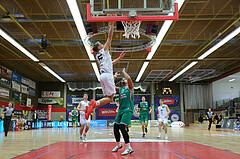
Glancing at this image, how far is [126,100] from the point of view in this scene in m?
5.72

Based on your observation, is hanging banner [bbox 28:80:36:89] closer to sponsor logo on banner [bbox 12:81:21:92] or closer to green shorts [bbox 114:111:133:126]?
sponsor logo on banner [bbox 12:81:21:92]

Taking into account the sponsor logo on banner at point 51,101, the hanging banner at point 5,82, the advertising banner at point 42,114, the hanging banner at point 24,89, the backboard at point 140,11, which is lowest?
the advertising banner at point 42,114

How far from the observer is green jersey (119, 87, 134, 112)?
18.5ft

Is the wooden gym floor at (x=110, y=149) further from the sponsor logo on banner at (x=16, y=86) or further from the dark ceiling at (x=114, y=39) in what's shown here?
the sponsor logo on banner at (x=16, y=86)

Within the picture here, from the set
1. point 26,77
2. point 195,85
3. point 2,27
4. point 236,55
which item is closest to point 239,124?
point 236,55

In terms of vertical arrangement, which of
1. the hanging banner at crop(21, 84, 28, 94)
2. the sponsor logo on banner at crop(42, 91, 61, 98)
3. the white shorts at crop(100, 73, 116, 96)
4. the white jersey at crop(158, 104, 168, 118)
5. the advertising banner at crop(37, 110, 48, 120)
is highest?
the hanging banner at crop(21, 84, 28, 94)

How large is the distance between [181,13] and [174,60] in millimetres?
9348

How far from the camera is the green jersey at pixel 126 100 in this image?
5.63 metres

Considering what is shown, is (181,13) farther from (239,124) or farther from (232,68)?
(232,68)

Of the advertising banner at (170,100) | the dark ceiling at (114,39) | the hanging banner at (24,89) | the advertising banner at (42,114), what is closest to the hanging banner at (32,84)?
the hanging banner at (24,89)

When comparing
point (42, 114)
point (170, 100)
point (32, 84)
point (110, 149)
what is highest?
point (32, 84)

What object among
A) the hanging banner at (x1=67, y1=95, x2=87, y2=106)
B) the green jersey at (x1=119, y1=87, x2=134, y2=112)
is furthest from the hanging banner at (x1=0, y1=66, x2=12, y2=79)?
the green jersey at (x1=119, y1=87, x2=134, y2=112)

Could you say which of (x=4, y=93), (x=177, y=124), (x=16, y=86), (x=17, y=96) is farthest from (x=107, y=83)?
(x=177, y=124)

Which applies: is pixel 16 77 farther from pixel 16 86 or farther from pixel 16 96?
pixel 16 96
